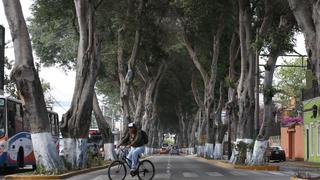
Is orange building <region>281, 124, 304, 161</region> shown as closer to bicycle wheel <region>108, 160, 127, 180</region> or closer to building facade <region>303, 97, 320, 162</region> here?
building facade <region>303, 97, 320, 162</region>

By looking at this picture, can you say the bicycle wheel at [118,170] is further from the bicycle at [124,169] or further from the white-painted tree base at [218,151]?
the white-painted tree base at [218,151]

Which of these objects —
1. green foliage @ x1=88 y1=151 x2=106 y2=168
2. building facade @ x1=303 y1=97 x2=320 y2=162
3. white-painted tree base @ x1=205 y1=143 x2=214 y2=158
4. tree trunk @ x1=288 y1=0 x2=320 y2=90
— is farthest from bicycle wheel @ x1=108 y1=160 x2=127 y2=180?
white-painted tree base @ x1=205 y1=143 x2=214 y2=158

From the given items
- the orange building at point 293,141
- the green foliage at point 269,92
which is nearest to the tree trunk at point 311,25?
the green foliage at point 269,92

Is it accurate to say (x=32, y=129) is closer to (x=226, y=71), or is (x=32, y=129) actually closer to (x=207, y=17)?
(x=207, y=17)

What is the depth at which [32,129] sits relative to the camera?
2075cm

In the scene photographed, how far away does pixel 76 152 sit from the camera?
25.3 metres

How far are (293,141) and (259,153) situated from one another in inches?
1176

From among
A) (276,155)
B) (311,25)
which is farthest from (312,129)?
(311,25)

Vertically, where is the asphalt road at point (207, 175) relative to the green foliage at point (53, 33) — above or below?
below

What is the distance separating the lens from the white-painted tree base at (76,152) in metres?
24.5

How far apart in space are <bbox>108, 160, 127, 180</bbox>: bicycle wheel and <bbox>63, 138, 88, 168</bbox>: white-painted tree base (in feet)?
18.7

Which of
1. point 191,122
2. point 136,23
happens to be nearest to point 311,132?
point 136,23

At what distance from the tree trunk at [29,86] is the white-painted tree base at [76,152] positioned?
355cm

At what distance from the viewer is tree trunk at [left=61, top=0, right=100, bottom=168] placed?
24.9 m
